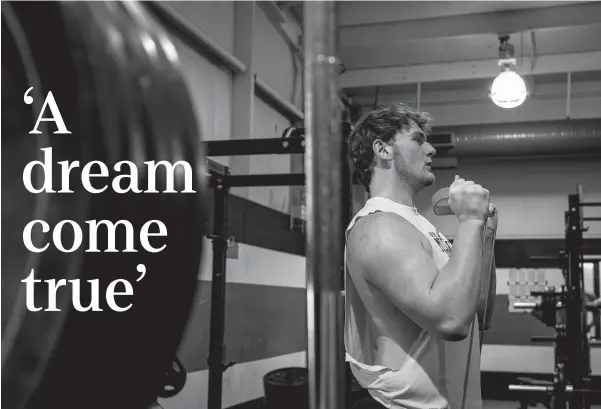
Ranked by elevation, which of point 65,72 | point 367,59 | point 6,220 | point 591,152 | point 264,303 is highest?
point 367,59

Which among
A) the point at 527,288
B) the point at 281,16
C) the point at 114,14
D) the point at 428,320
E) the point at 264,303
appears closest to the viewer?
the point at 114,14

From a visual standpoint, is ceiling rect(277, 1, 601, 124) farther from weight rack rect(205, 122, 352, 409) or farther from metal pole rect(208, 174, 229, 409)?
metal pole rect(208, 174, 229, 409)

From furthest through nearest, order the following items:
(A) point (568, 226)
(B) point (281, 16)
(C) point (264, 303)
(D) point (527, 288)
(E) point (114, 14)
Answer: (D) point (527, 288)
(B) point (281, 16)
(C) point (264, 303)
(A) point (568, 226)
(E) point (114, 14)

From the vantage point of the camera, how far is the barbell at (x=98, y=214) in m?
0.60

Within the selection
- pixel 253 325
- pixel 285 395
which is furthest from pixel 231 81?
pixel 285 395

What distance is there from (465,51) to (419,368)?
510 centimetres

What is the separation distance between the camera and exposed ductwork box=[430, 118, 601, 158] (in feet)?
18.9

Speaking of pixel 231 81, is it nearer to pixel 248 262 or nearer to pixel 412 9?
pixel 248 262

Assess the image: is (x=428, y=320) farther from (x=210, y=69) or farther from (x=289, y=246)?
(x=289, y=246)

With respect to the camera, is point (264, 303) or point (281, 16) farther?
point (281, 16)

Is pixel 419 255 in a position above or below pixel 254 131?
below

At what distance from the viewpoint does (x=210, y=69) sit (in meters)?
4.48

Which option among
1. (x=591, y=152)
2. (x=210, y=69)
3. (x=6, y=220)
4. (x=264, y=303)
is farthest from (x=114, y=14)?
(x=591, y=152)

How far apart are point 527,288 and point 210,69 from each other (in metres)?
4.46
